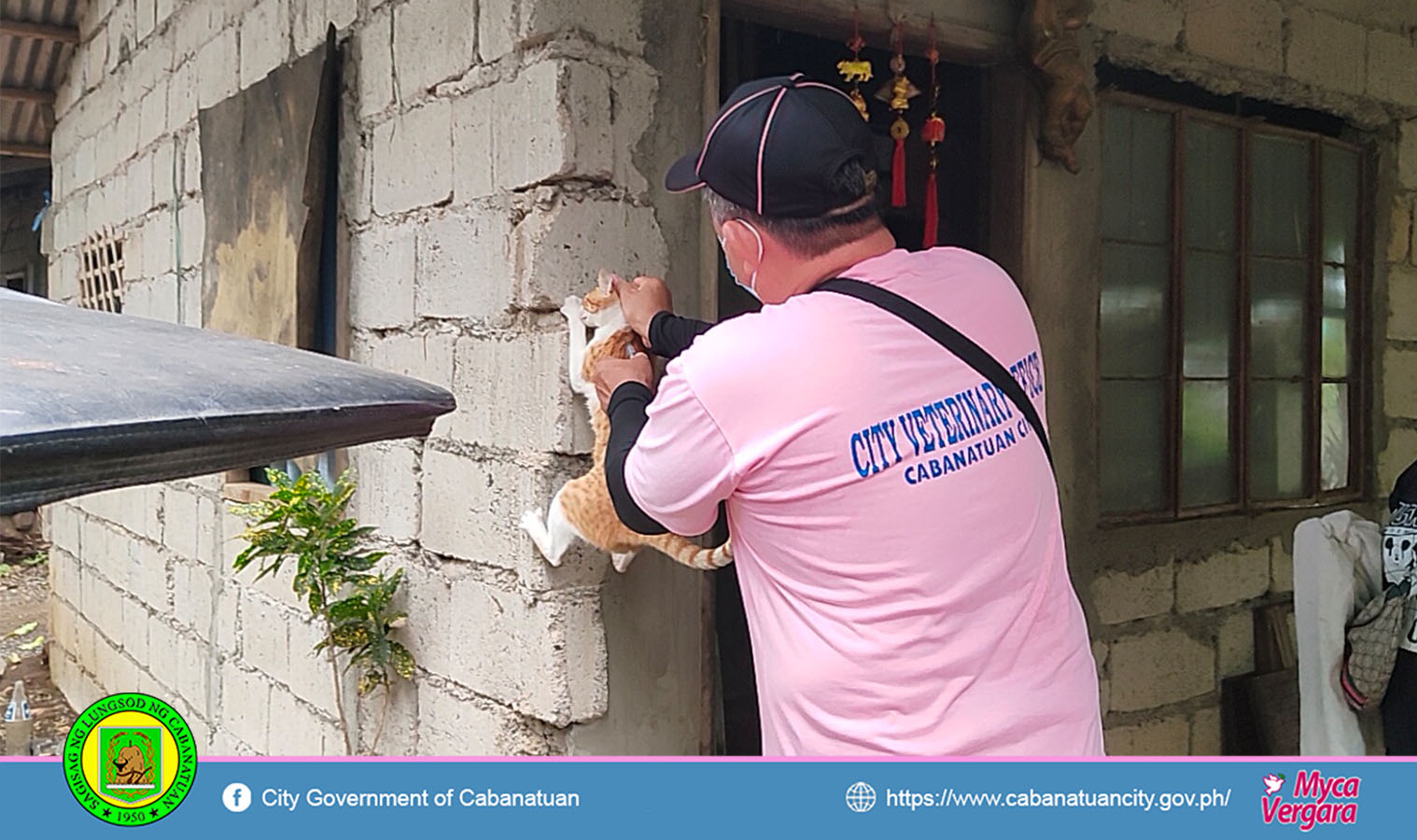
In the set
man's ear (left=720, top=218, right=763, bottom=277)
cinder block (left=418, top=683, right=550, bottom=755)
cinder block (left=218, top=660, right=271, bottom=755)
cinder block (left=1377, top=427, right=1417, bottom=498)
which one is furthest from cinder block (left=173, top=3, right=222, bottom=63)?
cinder block (left=1377, top=427, right=1417, bottom=498)

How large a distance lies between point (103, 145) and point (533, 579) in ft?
13.6

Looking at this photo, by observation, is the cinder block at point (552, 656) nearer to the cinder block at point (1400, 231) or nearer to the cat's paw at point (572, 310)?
the cat's paw at point (572, 310)

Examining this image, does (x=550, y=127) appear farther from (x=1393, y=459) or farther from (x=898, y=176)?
(x=1393, y=459)

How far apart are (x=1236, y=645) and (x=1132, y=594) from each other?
23.7 inches

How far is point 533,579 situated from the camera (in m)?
2.40

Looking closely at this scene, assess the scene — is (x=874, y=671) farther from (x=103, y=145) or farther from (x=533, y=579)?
(x=103, y=145)

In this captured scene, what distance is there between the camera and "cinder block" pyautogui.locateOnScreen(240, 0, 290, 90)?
3.51 m

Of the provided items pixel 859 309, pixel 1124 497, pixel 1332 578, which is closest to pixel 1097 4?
pixel 1124 497

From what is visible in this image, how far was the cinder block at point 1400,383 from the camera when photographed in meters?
4.09

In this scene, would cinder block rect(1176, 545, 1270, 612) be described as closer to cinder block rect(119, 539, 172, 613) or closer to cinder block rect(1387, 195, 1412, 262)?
cinder block rect(1387, 195, 1412, 262)

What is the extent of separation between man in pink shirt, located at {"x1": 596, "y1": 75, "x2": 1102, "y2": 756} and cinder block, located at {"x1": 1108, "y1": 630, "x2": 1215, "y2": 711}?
193 centimetres

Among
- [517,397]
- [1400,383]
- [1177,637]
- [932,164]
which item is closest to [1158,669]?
[1177,637]
